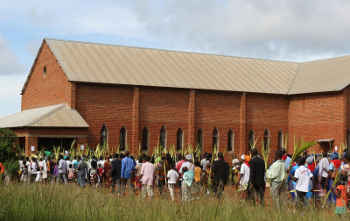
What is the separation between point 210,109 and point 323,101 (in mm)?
8842

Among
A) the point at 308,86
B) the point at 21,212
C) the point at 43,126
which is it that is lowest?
the point at 21,212

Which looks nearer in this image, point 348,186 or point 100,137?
point 348,186

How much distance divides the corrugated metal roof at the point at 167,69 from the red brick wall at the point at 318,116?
208cm

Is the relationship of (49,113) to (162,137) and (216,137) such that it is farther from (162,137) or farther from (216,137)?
(216,137)

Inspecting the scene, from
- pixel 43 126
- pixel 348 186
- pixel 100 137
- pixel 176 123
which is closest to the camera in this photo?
pixel 348 186

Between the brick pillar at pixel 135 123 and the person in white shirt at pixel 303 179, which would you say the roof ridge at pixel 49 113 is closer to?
the brick pillar at pixel 135 123

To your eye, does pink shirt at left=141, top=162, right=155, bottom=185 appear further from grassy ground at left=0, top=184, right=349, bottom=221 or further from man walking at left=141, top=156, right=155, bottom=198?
grassy ground at left=0, top=184, right=349, bottom=221

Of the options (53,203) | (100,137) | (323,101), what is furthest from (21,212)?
(323,101)

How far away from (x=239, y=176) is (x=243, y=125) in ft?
96.3

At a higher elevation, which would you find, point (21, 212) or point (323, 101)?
point (323, 101)

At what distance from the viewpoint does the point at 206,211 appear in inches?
417

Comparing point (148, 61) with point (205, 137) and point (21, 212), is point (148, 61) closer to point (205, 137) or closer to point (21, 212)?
point (205, 137)

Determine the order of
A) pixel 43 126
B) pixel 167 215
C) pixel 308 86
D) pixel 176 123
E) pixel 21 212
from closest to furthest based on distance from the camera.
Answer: pixel 167 215 → pixel 21 212 → pixel 43 126 → pixel 176 123 → pixel 308 86

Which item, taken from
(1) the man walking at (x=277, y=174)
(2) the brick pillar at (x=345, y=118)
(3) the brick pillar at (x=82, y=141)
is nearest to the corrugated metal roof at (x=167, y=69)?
(3) the brick pillar at (x=82, y=141)
